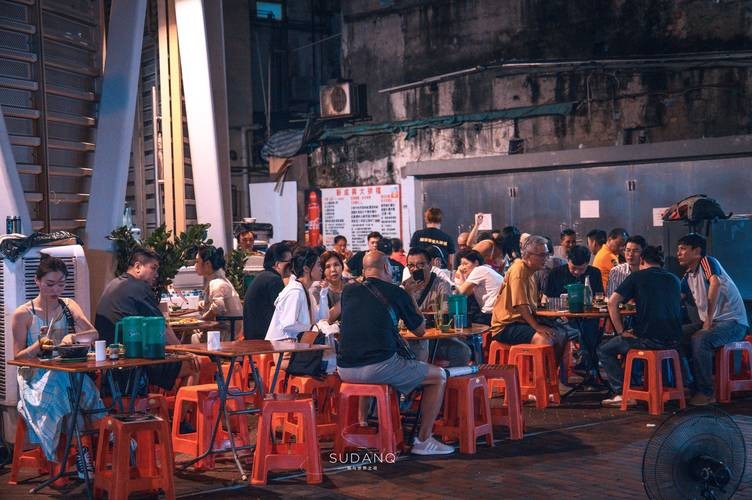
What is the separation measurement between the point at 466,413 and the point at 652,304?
2.48m

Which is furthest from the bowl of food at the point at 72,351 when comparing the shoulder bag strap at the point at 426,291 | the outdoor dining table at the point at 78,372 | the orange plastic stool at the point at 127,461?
the shoulder bag strap at the point at 426,291

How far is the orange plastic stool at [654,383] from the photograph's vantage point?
967cm

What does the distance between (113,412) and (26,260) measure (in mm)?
1517

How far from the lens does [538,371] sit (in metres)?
10.1

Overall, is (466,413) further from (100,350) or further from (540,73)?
(540,73)

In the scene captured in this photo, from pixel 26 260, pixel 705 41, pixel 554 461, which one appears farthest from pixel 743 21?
pixel 26 260

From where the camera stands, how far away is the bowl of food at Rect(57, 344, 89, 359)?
7.03m

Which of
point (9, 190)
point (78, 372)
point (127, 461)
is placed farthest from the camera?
point (9, 190)

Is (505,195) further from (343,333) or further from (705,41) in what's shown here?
(343,333)

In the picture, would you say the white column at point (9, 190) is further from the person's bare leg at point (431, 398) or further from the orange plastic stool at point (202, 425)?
the person's bare leg at point (431, 398)

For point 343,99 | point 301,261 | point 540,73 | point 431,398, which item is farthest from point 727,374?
point 343,99

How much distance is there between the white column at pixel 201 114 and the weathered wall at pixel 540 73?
247 inches

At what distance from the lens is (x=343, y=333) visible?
7.85 m

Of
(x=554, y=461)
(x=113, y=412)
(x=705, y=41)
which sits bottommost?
(x=554, y=461)
